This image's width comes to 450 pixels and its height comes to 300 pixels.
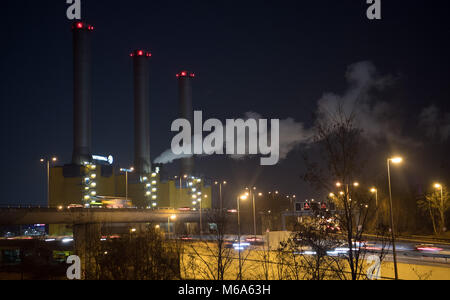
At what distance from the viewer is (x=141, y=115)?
11919 centimetres

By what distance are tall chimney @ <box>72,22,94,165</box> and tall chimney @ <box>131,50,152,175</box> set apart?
58.3 ft

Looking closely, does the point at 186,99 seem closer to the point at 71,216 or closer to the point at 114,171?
the point at 114,171

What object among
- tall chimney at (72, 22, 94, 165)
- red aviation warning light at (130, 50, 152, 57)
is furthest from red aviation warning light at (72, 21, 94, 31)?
red aviation warning light at (130, 50, 152, 57)

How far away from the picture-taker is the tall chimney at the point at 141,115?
392ft

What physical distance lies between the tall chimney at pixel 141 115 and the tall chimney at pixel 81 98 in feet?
58.3

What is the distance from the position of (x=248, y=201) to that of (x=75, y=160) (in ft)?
200

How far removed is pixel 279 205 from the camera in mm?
144125

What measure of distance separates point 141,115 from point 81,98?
2056 cm
